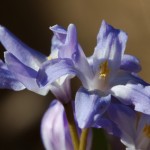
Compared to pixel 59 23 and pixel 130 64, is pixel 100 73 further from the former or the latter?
pixel 59 23

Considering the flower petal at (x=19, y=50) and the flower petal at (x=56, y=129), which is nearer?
the flower petal at (x=19, y=50)

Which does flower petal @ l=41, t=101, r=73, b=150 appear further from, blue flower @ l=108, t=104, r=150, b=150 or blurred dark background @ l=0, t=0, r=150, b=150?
blurred dark background @ l=0, t=0, r=150, b=150

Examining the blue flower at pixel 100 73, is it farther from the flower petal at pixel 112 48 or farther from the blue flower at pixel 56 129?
the blue flower at pixel 56 129

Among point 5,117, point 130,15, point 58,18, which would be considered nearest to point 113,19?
point 130,15

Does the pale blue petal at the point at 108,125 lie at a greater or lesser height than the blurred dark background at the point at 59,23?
greater

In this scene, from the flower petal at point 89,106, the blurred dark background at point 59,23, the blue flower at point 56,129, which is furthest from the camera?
the blurred dark background at point 59,23

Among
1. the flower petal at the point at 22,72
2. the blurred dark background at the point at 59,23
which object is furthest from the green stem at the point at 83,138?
the blurred dark background at the point at 59,23
